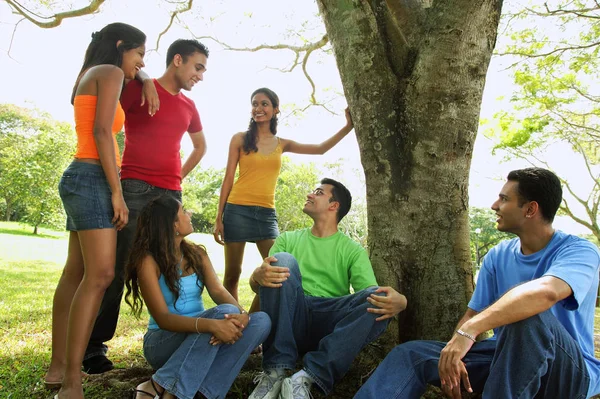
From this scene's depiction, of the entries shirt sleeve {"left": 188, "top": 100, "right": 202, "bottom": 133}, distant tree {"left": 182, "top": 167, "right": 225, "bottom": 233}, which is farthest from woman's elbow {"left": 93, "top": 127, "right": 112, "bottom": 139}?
distant tree {"left": 182, "top": 167, "right": 225, "bottom": 233}

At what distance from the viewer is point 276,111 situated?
4258 millimetres

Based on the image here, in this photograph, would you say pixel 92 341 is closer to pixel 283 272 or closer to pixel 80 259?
pixel 80 259

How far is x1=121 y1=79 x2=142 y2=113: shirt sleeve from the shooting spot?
132 inches

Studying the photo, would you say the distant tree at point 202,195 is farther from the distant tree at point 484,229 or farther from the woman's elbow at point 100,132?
the woman's elbow at point 100,132

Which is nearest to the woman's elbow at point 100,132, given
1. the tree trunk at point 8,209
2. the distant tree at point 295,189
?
the distant tree at point 295,189

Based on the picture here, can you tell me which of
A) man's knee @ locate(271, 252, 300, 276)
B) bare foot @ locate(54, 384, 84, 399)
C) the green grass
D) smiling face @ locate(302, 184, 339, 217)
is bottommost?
the green grass

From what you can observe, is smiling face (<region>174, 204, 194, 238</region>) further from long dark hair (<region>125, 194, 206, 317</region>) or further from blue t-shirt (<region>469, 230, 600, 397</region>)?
blue t-shirt (<region>469, 230, 600, 397</region>)

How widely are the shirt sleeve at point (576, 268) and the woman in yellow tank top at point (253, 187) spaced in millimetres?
2038

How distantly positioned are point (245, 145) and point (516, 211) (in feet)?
7.55

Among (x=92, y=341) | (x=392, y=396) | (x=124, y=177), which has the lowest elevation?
(x=92, y=341)

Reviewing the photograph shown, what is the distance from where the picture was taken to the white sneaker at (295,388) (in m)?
2.56

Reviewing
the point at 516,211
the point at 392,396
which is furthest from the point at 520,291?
the point at 392,396

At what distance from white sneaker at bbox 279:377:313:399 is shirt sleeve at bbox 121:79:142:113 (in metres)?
2.09

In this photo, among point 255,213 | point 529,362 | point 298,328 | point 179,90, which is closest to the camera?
point 529,362
